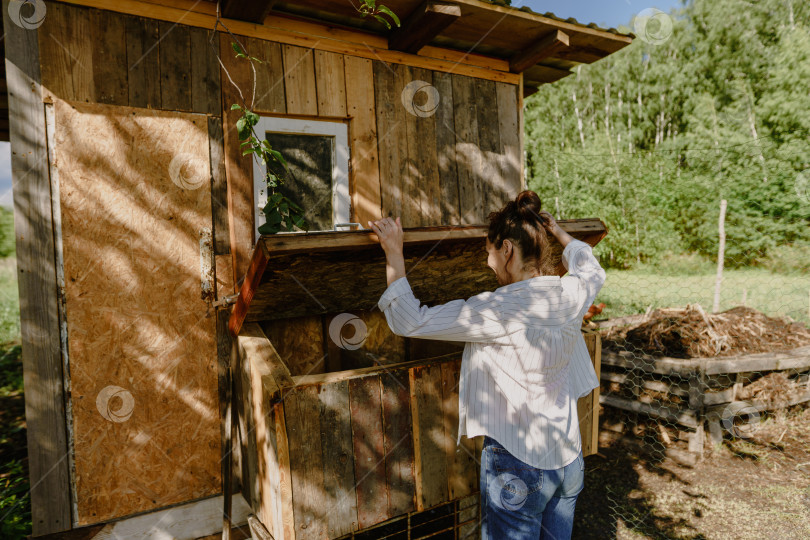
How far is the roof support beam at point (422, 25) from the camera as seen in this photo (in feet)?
9.96

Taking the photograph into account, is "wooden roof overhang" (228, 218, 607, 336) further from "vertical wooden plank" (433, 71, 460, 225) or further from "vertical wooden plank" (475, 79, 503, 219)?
"vertical wooden plank" (475, 79, 503, 219)

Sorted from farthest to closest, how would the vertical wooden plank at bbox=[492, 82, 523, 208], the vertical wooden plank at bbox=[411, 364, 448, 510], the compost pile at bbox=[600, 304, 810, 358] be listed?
the compost pile at bbox=[600, 304, 810, 358]
the vertical wooden plank at bbox=[492, 82, 523, 208]
the vertical wooden plank at bbox=[411, 364, 448, 510]

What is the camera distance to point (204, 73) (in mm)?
2926

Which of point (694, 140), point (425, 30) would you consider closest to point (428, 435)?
point (425, 30)

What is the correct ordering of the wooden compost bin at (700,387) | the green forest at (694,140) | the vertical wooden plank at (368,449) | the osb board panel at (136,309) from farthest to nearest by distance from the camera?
the green forest at (694,140) → the wooden compost bin at (700,387) → the osb board panel at (136,309) → the vertical wooden plank at (368,449)

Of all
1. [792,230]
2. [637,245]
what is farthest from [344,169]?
[637,245]

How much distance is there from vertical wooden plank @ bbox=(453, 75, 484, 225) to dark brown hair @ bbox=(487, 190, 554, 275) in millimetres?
1919

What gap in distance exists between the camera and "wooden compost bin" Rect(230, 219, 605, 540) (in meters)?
1.93

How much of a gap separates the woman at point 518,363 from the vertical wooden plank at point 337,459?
0.45 meters

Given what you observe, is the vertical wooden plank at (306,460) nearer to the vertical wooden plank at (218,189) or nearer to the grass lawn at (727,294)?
the vertical wooden plank at (218,189)

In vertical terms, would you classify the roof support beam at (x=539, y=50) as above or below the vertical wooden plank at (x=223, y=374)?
above

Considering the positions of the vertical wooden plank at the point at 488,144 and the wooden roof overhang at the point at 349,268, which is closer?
the wooden roof overhang at the point at 349,268

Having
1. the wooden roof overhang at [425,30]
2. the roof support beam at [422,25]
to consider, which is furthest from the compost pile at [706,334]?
the roof support beam at [422,25]

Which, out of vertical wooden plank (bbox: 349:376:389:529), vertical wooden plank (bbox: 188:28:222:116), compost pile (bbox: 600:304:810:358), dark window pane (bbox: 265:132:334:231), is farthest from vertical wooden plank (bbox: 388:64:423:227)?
compost pile (bbox: 600:304:810:358)
